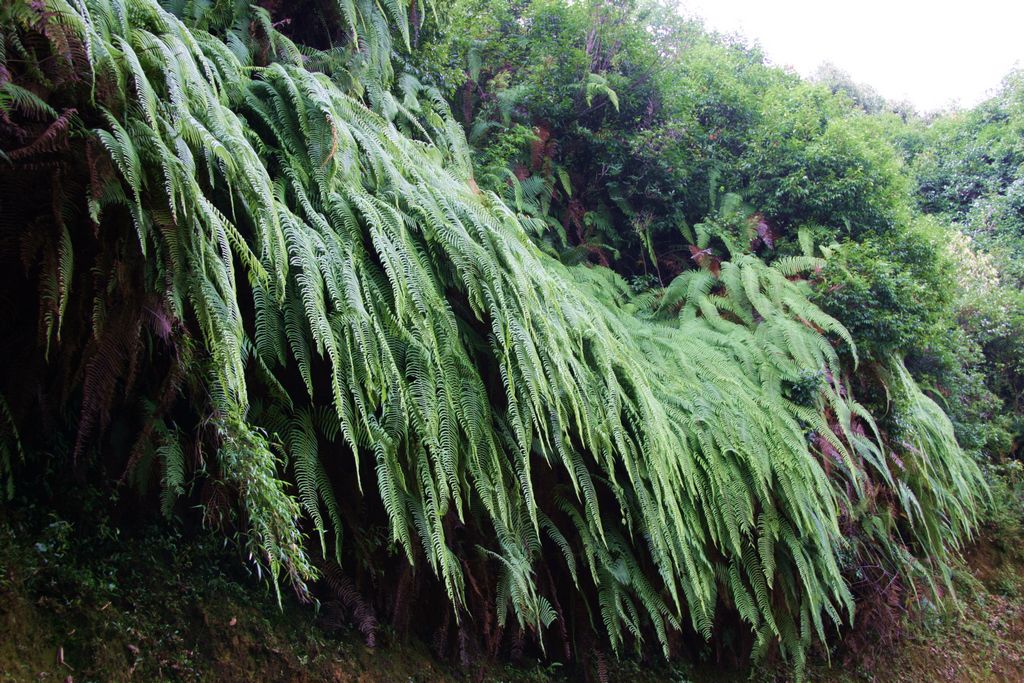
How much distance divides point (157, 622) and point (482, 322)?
172cm

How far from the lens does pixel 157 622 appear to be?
249 cm

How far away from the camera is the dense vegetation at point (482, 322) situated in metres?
2.19

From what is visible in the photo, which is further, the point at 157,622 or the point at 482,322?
the point at 482,322

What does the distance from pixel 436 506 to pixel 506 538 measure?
0.63 metres

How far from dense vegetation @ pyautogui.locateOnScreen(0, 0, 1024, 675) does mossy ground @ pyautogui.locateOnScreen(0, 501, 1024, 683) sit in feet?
0.42

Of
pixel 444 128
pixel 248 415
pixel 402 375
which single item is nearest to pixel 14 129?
pixel 248 415

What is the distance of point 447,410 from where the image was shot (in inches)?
115

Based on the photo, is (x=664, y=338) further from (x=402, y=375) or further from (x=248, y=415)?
(x=248, y=415)

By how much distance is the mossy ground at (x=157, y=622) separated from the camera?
7.21 ft

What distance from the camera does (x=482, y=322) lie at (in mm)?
3197

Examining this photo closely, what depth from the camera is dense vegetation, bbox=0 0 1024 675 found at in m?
2.19

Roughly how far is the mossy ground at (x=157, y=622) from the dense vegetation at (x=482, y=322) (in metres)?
0.13

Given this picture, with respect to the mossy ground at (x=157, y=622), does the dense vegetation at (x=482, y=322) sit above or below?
above

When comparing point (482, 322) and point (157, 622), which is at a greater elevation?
point (482, 322)
